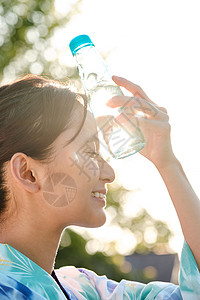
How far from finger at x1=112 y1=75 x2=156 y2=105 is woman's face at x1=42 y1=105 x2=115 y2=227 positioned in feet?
0.81

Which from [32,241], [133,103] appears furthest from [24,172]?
[133,103]

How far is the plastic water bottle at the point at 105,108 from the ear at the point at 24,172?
0.33m

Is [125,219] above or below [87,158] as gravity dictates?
below

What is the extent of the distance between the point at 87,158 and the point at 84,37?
46 cm

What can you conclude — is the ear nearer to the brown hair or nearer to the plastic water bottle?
the brown hair

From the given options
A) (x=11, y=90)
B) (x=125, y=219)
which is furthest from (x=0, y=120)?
(x=125, y=219)

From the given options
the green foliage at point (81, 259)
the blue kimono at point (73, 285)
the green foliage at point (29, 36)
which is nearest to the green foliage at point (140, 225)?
the green foliage at point (81, 259)

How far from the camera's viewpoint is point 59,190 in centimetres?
171

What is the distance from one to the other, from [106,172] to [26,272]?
→ 50 cm

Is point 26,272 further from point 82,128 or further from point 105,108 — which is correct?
point 105,108

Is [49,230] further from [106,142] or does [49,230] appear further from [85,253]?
[85,253]

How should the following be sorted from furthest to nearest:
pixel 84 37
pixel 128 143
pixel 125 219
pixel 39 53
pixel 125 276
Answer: pixel 125 219 < pixel 39 53 < pixel 125 276 < pixel 128 143 < pixel 84 37

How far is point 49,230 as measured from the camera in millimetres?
1738

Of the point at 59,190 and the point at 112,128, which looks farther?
the point at 112,128
